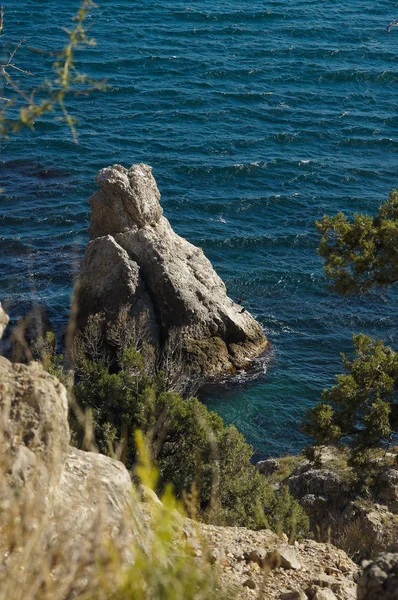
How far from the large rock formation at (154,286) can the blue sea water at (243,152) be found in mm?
2328

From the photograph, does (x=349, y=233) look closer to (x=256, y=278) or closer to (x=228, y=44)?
(x=256, y=278)

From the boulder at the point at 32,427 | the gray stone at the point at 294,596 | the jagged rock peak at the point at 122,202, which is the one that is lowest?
the jagged rock peak at the point at 122,202

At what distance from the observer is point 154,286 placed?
4275 centimetres

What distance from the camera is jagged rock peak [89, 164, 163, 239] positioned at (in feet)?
143

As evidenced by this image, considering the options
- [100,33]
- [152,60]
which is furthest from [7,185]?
[100,33]

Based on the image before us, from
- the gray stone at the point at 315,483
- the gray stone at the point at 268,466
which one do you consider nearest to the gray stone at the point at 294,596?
the gray stone at the point at 315,483

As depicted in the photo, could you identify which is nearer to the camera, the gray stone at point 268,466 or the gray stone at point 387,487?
the gray stone at point 387,487

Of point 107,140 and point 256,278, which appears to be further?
point 107,140

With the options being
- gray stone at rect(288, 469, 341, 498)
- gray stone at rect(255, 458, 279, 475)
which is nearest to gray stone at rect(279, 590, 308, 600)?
gray stone at rect(288, 469, 341, 498)

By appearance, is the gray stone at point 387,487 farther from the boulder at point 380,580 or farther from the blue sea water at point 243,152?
the boulder at point 380,580

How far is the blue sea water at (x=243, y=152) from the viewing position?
47000mm

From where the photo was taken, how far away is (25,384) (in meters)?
10.9

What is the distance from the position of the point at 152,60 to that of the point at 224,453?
60227 mm

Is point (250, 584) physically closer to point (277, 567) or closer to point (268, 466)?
point (277, 567)
